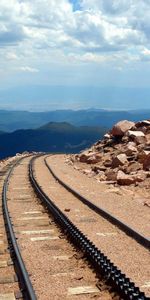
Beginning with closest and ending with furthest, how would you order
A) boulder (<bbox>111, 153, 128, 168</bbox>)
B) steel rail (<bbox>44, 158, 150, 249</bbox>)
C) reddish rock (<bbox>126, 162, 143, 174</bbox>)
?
steel rail (<bbox>44, 158, 150, 249</bbox>), reddish rock (<bbox>126, 162, 143, 174</bbox>), boulder (<bbox>111, 153, 128, 168</bbox>)

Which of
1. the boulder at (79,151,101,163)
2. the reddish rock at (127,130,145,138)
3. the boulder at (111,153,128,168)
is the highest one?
the reddish rock at (127,130,145,138)

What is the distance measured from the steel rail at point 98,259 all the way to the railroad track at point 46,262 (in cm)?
A: 15

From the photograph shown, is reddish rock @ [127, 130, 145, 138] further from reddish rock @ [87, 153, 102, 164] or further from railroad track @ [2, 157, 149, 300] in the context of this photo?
railroad track @ [2, 157, 149, 300]

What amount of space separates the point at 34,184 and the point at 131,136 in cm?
1535

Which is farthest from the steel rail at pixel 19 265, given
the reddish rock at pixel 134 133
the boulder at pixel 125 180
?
the reddish rock at pixel 134 133

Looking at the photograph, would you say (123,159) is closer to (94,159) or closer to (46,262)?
(94,159)

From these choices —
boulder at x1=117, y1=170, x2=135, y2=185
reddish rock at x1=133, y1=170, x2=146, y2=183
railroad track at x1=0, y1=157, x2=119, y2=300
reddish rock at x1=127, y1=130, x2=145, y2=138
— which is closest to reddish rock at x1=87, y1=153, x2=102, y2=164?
reddish rock at x1=127, y1=130, x2=145, y2=138

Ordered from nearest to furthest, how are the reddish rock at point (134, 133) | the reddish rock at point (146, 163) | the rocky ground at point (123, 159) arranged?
the rocky ground at point (123, 159), the reddish rock at point (146, 163), the reddish rock at point (134, 133)

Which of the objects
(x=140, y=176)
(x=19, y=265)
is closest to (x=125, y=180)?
(x=140, y=176)

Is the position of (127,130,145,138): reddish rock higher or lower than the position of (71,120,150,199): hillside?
higher

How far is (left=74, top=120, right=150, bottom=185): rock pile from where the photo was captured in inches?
998

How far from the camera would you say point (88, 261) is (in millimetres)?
9992

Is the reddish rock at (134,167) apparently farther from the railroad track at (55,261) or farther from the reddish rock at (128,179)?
the railroad track at (55,261)

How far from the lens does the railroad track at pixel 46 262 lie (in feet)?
26.5
